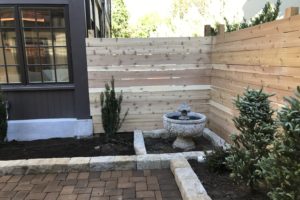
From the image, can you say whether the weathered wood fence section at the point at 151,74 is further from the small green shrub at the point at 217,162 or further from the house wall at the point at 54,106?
the small green shrub at the point at 217,162

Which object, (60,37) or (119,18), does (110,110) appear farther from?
(119,18)

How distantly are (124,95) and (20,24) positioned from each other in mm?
2138

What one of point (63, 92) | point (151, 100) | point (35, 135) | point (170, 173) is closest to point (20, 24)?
point (63, 92)

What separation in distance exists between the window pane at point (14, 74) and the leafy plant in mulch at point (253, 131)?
12.6 feet

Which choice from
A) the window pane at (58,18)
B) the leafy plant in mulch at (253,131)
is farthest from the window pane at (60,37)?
the leafy plant in mulch at (253,131)

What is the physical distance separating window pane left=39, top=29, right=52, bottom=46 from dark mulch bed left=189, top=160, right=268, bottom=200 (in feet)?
10.8

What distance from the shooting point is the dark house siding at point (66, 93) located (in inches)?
174

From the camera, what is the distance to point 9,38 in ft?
14.7

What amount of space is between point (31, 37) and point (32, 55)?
1.01ft

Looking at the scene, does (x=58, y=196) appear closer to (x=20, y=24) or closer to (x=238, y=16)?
(x=20, y=24)

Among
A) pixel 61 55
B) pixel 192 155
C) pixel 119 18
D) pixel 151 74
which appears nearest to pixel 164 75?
pixel 151 74

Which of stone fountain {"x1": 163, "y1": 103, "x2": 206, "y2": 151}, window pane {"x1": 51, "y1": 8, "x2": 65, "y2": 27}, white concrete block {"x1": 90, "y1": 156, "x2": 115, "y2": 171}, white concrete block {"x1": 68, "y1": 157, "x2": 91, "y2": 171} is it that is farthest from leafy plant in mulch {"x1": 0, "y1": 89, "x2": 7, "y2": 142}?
stone fountain {"x1": 163, "y1": 103, "x2": 206, "y2": 151}

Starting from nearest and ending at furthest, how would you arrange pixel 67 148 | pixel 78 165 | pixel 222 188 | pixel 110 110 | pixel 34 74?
pixel 222 188 < pixel 78 165 < pixel 67 148 < pixel 110 110 < pixel 34 74

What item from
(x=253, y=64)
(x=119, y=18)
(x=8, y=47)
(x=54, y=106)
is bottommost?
(x=54, y=106)
